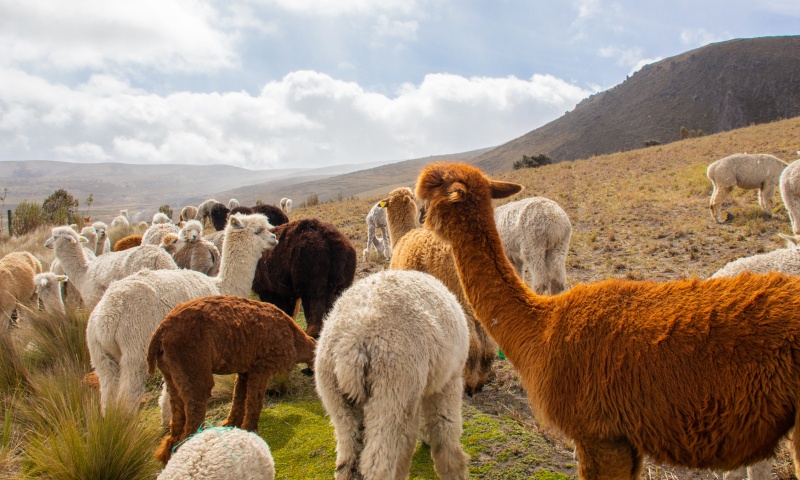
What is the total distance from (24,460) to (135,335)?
4.07 ft

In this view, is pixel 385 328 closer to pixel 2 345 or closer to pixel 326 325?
pixel 326 325

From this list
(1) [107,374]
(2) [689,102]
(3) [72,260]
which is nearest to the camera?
(1) [107,374]

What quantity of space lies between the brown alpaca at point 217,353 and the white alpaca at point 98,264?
3480 millimetres

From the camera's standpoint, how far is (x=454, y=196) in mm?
3105

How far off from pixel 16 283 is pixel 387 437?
1015cm

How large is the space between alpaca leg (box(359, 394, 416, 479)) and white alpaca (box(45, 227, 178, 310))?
543cm

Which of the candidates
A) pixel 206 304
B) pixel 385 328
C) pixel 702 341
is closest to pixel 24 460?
pixel 206 304

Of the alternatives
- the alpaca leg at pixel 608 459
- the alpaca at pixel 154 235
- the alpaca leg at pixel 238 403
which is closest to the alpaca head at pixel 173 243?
the alpaca at pixel 154 235

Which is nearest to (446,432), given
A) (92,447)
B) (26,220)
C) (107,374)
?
(92,447)

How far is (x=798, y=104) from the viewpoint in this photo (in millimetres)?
79750

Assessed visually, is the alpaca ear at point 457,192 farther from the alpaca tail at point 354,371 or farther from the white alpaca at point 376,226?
the white alpaca at point 376,226

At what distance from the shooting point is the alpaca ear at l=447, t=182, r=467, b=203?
3.11m

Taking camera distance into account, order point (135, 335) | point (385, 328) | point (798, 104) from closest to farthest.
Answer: point (385, 328), point (135, 335), point (798, 104)

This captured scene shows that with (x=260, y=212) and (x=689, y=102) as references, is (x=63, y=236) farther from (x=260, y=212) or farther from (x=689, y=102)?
(x=689, y=102)
